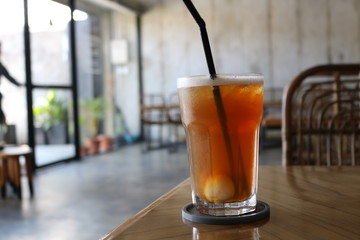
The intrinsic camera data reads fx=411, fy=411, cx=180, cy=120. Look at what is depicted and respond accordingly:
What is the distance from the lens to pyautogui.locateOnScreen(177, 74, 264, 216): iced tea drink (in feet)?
1.50

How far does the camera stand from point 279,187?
0.60 metres

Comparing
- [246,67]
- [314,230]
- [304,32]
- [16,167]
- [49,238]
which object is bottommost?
[49,238]

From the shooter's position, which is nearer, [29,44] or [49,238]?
[49,238]

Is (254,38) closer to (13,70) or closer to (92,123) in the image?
(92,123)

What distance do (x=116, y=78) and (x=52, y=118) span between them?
2171 mm

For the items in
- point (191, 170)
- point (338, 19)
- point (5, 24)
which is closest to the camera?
Answer: point (191, 170)

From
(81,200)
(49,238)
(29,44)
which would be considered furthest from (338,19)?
(49,238)

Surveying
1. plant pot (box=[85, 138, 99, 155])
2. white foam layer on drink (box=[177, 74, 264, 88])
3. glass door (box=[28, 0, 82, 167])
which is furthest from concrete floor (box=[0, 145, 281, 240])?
white foam layer on drink (box=[177, 74, 264, 88])

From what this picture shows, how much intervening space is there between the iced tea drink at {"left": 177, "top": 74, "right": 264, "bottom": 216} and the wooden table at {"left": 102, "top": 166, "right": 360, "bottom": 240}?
4cm

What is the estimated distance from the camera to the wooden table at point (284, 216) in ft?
1.28

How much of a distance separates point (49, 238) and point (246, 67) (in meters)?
5.42

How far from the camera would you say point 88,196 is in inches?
129

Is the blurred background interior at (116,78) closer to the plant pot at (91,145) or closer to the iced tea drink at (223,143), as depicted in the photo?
the plant pot at (91,145)

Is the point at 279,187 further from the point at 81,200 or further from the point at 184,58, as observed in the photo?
the point at 184,58
